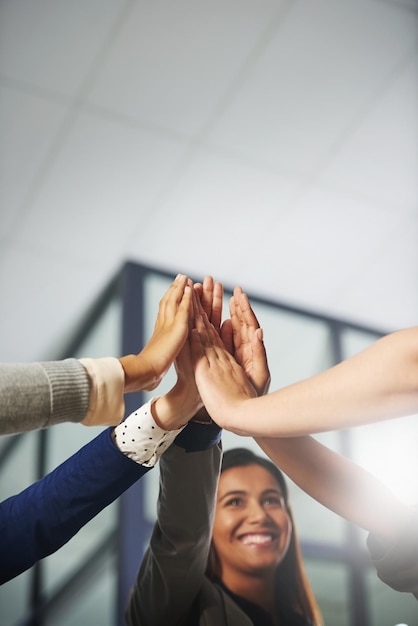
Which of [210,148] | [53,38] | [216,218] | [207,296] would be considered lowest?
[207,296]

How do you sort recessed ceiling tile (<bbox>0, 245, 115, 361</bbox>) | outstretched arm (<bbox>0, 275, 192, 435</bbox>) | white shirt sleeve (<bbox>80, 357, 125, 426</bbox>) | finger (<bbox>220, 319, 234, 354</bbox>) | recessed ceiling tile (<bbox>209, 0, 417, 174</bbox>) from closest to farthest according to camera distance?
1. outstretched arm (<bbox>0, 275, 192, 435</bbox>)
2. white shirt sleeve (<bbox>80, 357, 125, 426</bbox>)
3. finger (<bbox>220, 319, 234, 354</bbox>)
4. recessed ceiling tile (<bbox>209, 0, 417, 174</bbox>)
5. recessed ceiling tile (<bbox>0, 245, 115, 361</bbox>)

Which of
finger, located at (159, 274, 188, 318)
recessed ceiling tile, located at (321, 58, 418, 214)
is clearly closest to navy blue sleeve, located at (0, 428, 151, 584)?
finger, located at (159, 274, 188, 318)

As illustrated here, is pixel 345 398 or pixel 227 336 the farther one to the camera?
pixel 227 336

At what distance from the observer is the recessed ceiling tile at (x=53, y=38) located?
7.76 feet

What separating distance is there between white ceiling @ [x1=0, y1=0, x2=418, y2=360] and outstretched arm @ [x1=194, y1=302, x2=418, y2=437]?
4.82ft

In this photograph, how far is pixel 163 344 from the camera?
147 centimetres

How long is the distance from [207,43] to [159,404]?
1373mm

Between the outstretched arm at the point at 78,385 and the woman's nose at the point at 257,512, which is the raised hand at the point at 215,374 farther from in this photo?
the woman's nose at the point at 257,512

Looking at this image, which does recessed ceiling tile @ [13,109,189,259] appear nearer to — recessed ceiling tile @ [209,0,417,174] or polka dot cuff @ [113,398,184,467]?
recessed ceiling tile @ [209,0,417,174]

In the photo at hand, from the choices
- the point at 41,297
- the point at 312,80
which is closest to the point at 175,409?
the point at 312,80

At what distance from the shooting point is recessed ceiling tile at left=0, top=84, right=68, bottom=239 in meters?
2.59

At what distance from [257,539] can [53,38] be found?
5.00 ft

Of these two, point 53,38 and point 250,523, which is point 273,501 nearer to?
point 250,523

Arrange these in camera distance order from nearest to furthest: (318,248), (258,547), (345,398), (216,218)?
1. (345,398)
2. (258,547)
3. (216,218)
4. (318,248)
